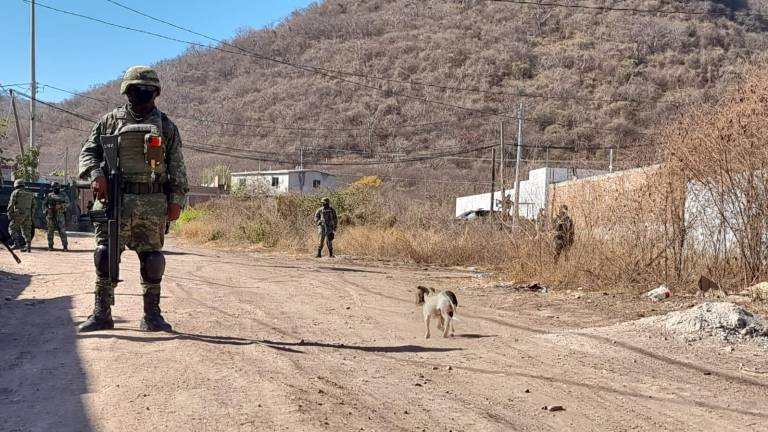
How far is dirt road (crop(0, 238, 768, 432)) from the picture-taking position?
361cm

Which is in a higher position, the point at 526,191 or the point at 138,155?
the point at 526,191

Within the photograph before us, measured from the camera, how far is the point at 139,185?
5664mm

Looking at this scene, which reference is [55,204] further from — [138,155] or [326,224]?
[138,155]

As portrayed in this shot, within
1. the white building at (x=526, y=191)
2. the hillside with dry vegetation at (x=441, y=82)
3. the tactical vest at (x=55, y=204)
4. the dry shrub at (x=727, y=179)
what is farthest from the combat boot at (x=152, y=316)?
the hillside with dry vegetation at (x=441, y=82)

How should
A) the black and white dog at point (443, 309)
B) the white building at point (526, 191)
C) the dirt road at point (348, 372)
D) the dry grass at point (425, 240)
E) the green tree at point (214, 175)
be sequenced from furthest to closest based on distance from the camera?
the green tree at point (214, 175) < the white building at point (526, 191) < the dry grass at point (425, 240) < the black and white dog at point (443, 309) < the dirt road at point (348, 372)

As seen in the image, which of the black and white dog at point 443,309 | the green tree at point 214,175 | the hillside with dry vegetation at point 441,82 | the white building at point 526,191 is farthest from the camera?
the hillside with dry vegetation at point 441,82

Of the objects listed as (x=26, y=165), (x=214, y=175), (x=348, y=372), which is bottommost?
(x=348, y=372)

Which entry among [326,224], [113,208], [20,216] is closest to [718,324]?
[113,208]

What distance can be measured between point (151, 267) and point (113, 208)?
581 mm

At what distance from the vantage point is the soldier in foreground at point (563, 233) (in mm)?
12086

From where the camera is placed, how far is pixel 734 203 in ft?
32.8

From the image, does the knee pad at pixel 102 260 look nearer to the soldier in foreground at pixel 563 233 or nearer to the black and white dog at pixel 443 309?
the black and white dog at pixel 443 309

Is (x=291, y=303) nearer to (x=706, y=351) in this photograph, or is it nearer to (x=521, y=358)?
(x=521, y=358)

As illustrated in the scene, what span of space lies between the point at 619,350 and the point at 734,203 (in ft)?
17.1
